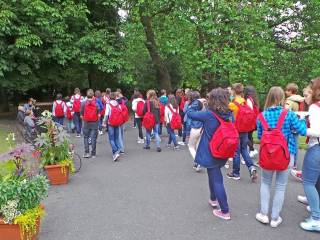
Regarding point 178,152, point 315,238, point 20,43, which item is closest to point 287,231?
point 315,238

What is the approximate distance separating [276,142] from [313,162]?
0.56 metres

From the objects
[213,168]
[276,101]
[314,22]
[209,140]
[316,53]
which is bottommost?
[213,168]

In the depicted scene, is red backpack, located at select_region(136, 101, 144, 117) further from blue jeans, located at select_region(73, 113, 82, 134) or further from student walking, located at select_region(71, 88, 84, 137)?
blue jeans, located at select_region(73, 113, 82, 134)

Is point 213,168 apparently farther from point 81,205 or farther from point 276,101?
point 81,205

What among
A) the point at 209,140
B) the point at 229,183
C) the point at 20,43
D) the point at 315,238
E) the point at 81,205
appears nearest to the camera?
the point at 315,238

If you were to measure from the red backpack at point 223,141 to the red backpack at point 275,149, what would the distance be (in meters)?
0.42

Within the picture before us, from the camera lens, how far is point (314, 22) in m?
20.5

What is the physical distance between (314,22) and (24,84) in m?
14.7

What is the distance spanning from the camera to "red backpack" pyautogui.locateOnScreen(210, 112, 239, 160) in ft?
18.5

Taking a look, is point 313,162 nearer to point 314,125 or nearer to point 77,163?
point 314,125

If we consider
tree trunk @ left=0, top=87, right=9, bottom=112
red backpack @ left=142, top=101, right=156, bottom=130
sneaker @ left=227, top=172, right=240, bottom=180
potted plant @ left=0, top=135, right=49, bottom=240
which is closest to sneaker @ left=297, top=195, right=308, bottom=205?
sneaker @ left=227, top=172, right=240, bottom=180

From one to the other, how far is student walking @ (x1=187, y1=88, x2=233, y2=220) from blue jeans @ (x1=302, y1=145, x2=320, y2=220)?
1117 millimetres

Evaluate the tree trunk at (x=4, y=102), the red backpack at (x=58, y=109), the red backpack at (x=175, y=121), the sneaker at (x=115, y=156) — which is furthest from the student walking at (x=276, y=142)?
the tree trunk at (x=4, y=102)

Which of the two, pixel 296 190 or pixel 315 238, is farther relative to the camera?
pixel 296 190
